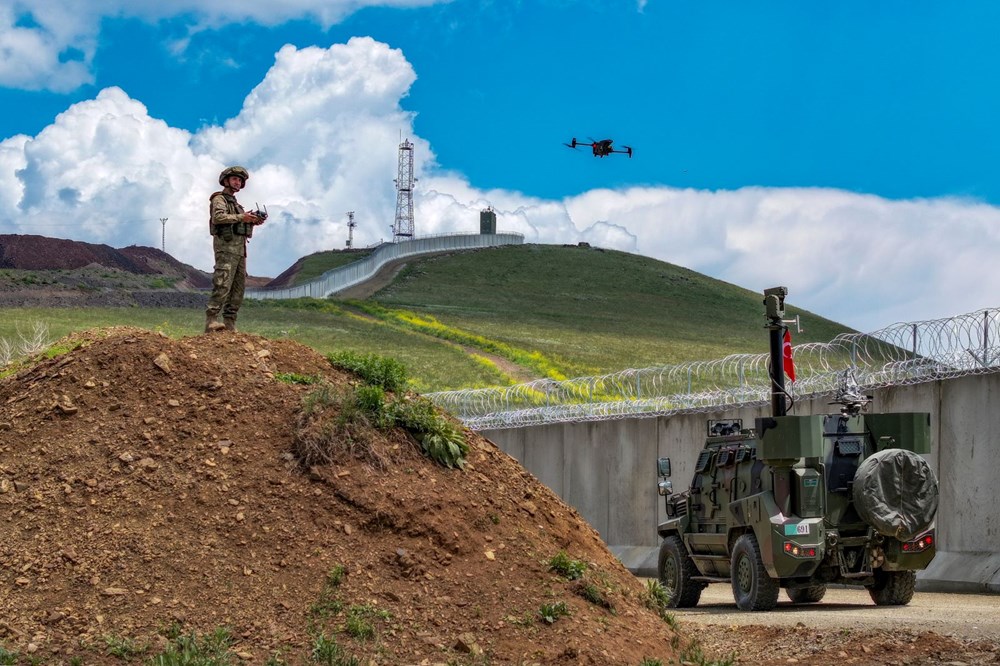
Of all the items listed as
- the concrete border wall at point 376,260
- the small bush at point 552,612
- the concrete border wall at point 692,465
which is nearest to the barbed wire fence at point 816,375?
the concrete border wall at point 692,465

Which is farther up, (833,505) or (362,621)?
(833,505)

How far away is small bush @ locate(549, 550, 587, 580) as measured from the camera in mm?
11930

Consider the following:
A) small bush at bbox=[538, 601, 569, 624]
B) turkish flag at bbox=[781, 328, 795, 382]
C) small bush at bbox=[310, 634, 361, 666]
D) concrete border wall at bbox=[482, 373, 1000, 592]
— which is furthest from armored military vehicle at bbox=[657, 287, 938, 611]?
small bush at bbox=[310, 634, 361, 666]

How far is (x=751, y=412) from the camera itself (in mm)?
24734

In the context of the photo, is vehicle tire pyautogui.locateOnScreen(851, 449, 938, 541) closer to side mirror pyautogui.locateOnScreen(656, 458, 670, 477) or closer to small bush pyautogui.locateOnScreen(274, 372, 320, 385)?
side mirror pyautogui.locateOnScreen(656, 458, 670, 477)

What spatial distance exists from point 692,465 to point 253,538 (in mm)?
15540

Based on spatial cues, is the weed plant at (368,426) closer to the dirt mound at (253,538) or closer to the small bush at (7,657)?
the dirt mound at (253,538)

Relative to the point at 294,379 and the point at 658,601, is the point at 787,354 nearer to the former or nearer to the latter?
the point at 658,601

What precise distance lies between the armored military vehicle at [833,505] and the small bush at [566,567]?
524cm

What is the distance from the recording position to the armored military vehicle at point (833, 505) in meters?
16.5

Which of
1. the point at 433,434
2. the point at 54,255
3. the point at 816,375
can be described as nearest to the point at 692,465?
the point at 816,375

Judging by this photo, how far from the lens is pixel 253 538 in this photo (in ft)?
37.8

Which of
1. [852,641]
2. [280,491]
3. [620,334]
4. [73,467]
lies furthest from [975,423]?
[620,334]

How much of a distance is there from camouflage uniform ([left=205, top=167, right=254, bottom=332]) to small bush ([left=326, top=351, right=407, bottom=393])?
6.73 feet
